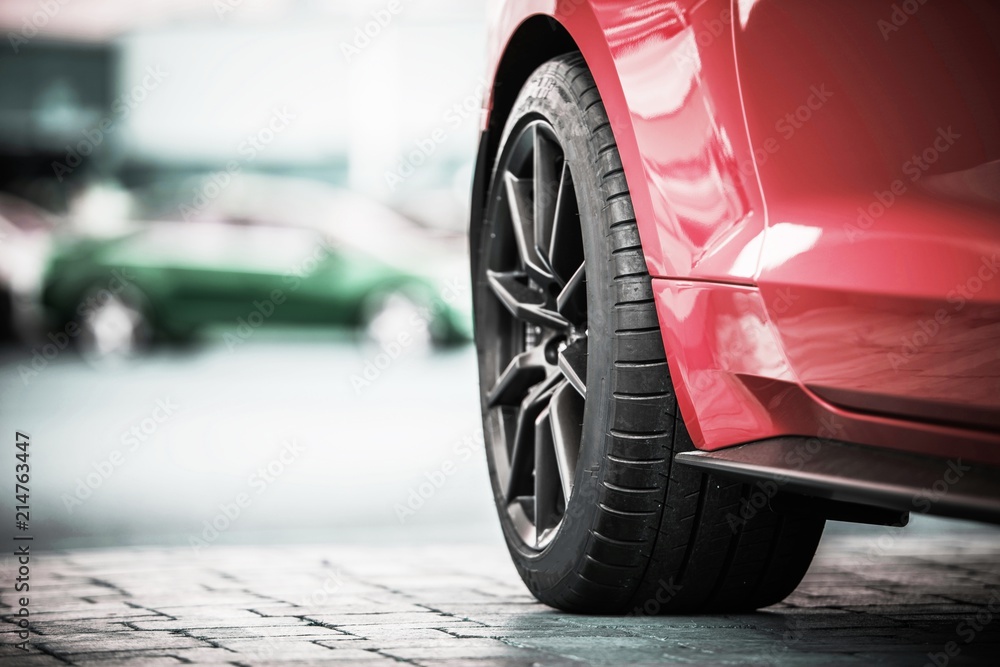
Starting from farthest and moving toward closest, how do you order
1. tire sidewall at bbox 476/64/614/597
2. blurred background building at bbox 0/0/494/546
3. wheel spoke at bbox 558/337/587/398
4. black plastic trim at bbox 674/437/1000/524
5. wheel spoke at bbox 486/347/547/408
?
blurred background building at bbox 0/0/494/546, wheel spoke at bbox 486/347/547/408, wheel spoke at bbox 558/337/587/398, tire sidewall at bbox 476/64/614/597, black plastic trim at bbox 674/437/1000/524

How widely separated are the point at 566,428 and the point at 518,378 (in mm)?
330

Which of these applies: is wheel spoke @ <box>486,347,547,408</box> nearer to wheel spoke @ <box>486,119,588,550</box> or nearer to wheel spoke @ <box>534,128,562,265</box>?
wheel spoke @ <box>486,119,588,550</box>

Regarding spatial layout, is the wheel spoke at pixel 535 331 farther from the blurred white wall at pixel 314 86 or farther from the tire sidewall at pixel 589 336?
the blurred white wall at pixel 314 86

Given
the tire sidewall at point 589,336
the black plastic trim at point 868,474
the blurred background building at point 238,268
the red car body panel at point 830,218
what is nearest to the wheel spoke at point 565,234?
the tire sidewall at point 589,336

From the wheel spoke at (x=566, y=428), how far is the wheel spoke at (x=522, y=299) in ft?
0.50

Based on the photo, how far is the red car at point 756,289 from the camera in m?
1.95

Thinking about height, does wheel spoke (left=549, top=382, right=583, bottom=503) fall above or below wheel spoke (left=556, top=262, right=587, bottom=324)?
below

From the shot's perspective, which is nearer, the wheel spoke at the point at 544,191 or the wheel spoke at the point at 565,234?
the wheel spoke at the point at 565,234

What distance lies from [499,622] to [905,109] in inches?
52.4

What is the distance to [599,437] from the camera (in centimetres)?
254

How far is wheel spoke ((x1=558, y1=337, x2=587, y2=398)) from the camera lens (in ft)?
8.96

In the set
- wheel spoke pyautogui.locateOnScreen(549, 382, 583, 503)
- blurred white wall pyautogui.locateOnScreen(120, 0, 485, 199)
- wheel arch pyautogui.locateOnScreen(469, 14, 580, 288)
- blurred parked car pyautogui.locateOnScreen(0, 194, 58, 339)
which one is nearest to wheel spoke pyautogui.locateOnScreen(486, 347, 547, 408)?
wheel spoke pyautogui.locateOnScreen(549, 382, 583, 503)

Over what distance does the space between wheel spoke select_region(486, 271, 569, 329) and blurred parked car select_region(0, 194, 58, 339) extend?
40.3ft

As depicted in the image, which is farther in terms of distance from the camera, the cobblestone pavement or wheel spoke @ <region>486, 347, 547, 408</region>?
wheel spoke @ <region>486, 347, 547, 408</region>
